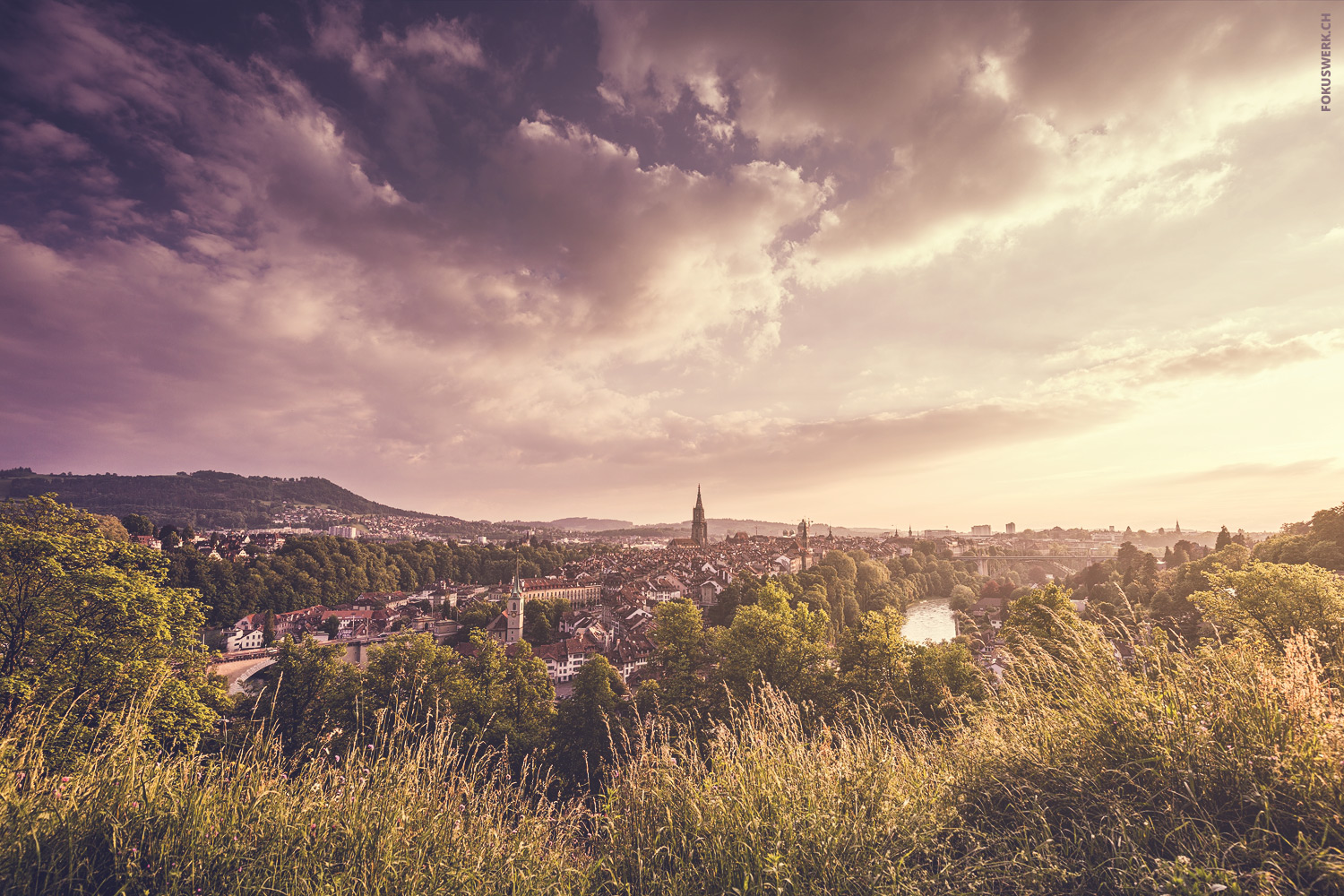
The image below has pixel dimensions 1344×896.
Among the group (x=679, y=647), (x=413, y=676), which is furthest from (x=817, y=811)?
(x=413, y=676)

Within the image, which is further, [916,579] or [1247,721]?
[916,579]

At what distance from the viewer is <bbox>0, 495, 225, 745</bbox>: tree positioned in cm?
989

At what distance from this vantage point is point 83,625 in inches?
412

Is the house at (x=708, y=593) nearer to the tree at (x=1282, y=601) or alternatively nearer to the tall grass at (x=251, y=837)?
the tree at (x=1282, y=601)

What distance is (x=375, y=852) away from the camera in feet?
9.70

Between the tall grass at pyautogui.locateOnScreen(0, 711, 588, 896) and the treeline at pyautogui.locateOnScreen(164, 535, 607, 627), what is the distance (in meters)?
49.9

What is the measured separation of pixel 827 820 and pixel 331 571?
10547cm

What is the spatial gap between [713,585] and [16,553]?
74612mm

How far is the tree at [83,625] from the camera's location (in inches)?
389

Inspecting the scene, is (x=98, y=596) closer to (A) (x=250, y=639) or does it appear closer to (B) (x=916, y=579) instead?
A: (A) (x=250, y=639)

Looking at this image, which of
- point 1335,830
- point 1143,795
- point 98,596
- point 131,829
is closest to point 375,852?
point 131,829

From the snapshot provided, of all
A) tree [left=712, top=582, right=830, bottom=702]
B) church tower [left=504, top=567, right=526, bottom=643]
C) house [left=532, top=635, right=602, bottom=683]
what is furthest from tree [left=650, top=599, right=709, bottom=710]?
church tower [left=504, top=567, right=526, bottom=643]

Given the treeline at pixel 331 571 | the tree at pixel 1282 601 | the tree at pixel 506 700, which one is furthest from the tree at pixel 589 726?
the treeline at pixel 331 571

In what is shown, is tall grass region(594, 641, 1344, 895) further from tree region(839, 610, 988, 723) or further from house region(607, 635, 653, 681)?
house region(607, 635, 653, 681)
